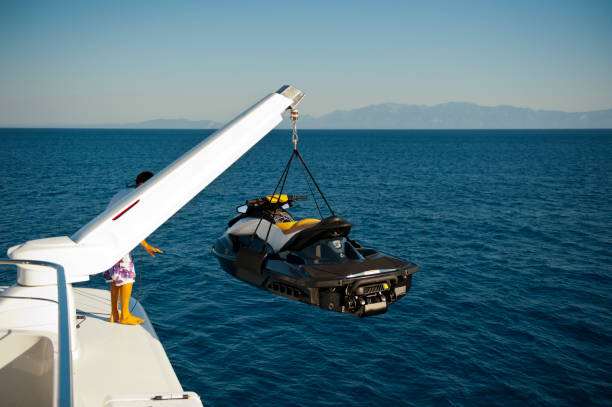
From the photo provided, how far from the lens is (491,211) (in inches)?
1282

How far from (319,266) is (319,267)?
6 centimetres

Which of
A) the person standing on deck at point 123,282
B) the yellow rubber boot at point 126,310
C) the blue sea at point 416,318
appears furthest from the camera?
the blue sea at point 416,318

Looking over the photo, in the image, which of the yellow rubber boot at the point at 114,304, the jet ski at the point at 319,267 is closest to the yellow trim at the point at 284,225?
the jet ski at the point at 319,267

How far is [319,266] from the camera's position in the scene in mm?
8578

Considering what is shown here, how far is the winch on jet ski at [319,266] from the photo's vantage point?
812cm

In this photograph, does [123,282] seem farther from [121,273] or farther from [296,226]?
[296,226]

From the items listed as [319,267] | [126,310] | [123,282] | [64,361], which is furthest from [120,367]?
[64,361]

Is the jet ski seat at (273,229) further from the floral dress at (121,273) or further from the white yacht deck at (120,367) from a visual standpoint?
the white yacht deck at (120,367)

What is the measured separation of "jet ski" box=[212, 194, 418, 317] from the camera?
8125mm

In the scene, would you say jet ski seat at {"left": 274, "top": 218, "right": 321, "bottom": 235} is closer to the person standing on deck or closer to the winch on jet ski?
the winch on jet ski

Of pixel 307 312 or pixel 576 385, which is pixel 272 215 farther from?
pixel 576 385

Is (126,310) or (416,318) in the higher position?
(126,310)

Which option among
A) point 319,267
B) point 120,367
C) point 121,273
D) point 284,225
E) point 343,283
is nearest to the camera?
point 120,367

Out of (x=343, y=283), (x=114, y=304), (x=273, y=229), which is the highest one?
(x=273, y=229)
